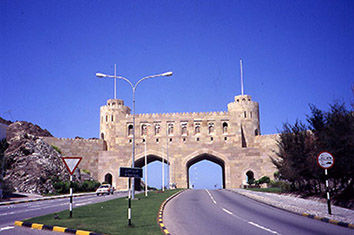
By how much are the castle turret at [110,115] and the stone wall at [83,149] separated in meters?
3.91

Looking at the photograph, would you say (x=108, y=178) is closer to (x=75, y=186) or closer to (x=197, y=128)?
(x=75, y=186)

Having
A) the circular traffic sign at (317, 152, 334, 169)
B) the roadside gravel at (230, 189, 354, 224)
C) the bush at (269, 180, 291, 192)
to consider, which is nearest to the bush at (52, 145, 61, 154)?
the bush at (269, 180, 291, 192)

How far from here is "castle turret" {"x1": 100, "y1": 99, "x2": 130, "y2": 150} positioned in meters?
67.5

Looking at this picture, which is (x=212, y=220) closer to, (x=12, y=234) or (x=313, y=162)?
(x=12, y=234)

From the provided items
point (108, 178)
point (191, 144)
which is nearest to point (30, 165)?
point (108, 178)

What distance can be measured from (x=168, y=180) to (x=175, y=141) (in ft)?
22.0

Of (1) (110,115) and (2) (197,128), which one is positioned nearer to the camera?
(2) (197,128)

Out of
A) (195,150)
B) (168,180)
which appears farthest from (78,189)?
(195,150)

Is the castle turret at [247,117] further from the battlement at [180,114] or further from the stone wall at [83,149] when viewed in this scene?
the stone wall at [83,149]

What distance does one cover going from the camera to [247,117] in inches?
2557

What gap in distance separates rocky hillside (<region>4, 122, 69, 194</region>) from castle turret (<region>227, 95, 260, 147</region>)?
105 ft

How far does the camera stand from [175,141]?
2419 inches

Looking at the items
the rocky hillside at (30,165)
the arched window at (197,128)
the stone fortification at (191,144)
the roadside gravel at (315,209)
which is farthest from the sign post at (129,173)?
the arched window at (197,128)

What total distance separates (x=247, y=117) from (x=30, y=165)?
38.1 metres
